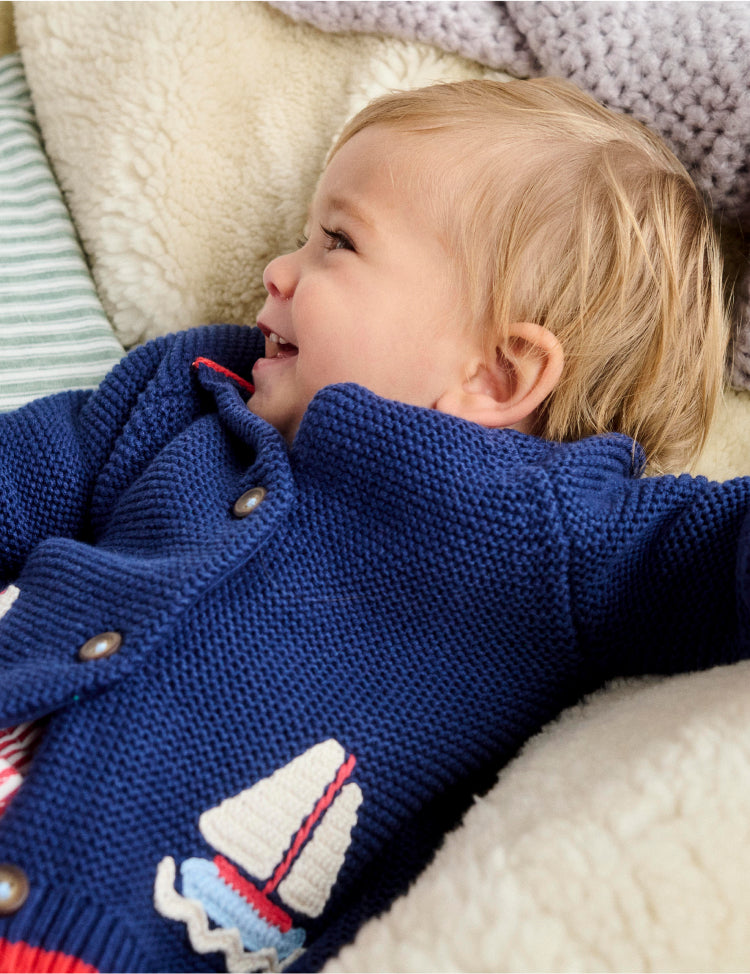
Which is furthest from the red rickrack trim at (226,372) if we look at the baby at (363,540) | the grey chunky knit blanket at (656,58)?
the grey chunky knit blanket at (656,58)

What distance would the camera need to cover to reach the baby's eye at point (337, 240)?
101cm

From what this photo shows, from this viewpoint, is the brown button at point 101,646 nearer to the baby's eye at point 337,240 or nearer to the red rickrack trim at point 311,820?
the red rickrack trim at point 311,820

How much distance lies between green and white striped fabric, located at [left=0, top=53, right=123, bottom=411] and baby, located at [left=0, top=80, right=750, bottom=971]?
90 mm

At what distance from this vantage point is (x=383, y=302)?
3.14ft

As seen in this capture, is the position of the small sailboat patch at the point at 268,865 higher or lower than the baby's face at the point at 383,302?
lower

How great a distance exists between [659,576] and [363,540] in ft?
0.95

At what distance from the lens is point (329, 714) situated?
0.82 metres

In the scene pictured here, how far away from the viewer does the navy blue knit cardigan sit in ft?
2.44

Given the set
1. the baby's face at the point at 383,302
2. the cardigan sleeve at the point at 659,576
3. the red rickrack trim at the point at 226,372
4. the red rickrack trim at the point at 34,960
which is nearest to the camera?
the red rickrack trim at the point at 34,960

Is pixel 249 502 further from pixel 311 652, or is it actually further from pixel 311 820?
pixel 311 820

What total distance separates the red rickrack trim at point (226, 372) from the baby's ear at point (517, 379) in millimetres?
254

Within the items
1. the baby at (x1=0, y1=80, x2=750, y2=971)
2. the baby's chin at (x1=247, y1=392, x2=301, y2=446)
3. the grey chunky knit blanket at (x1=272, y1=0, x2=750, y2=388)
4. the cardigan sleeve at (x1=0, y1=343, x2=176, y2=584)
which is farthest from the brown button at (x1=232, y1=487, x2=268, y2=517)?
the grey chunky knit blanket at (x1=272, y1=0, x2=750, y2=388)

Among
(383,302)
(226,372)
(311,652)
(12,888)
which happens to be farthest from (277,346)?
(12,888)

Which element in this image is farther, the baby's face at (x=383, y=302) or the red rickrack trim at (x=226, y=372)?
the red rickrack trim at (x=226, y=372)
